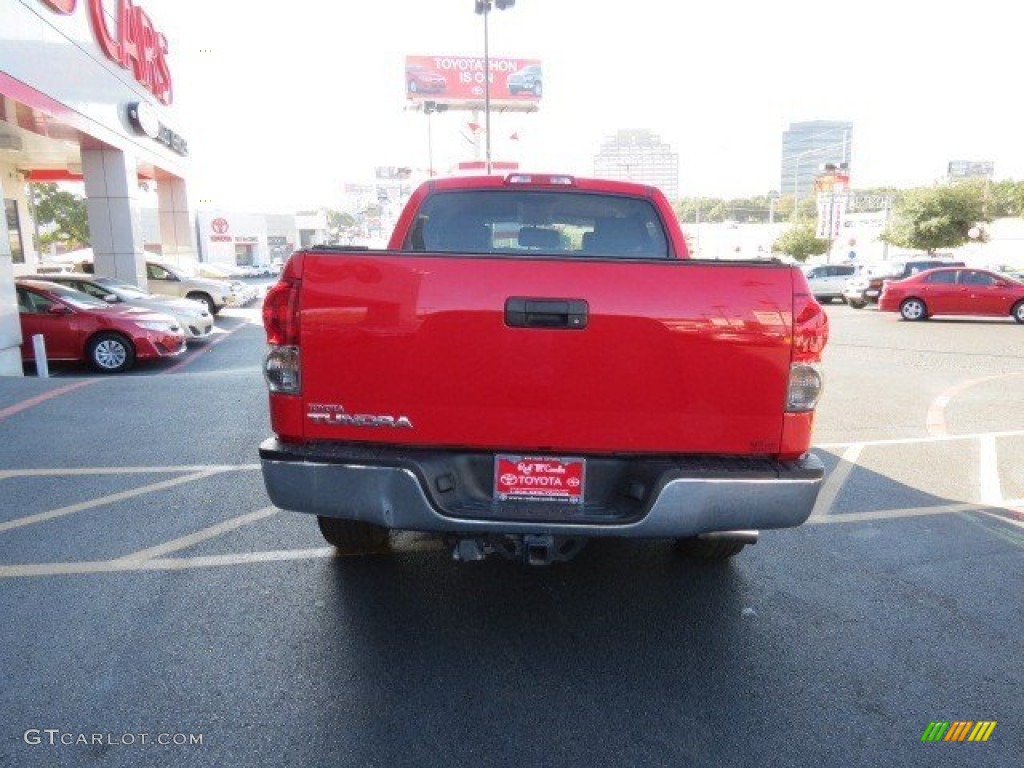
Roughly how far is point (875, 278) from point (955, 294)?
4496 mm

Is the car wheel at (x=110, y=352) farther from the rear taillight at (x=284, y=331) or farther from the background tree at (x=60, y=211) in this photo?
the background tree at (x=60, y=211)

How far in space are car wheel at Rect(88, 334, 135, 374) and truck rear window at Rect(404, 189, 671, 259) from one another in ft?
29.2

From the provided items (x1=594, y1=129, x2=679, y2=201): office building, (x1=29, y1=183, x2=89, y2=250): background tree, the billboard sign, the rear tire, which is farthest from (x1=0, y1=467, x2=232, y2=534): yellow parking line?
(x1=594, y1=129, x2=679, y2=201): office building

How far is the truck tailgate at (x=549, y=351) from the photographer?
9.32 ft

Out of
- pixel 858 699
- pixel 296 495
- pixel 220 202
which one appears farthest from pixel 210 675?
pixel 220 202

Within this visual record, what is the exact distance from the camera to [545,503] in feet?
9.77

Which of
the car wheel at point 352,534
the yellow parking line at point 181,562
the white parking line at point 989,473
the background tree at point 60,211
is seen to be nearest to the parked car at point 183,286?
the yellow parking line at point 181,562

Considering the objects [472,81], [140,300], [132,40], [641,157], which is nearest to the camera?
[140,300]

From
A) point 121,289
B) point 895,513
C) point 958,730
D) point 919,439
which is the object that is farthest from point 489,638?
point 121,289

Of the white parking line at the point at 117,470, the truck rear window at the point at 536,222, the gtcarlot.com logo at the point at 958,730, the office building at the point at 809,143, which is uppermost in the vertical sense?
the office building at the point at 809,143

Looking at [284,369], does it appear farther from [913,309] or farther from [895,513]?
[913,309]

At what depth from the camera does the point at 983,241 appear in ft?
139

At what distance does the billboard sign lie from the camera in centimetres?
6069

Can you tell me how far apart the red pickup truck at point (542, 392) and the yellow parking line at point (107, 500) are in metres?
2.80
